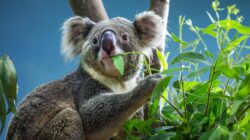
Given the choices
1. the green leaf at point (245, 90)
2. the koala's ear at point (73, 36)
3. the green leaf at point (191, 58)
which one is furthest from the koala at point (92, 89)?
the green leaf at point (245, 90)

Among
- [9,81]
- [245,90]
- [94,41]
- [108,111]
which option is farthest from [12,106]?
[94,41]

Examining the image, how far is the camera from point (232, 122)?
1434mm

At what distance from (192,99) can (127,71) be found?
997 mm

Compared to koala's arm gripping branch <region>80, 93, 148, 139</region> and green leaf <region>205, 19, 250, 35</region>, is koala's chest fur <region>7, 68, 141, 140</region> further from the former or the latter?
green leaf <region>205, 19, 250, 35</region>

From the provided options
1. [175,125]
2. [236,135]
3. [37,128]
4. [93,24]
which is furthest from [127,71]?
[236,135]

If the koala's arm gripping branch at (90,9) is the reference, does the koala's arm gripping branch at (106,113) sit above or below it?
below

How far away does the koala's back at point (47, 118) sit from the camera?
7.11 feet

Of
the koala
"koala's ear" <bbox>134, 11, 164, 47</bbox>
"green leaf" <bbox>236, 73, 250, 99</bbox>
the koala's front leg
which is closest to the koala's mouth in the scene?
the koala

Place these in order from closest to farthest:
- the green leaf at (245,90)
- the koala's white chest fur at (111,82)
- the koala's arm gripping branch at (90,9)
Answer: the green leaf at (245,90) < the koala's white chest fur at (111,82) < the koala's arm gripping branch at (90,9)

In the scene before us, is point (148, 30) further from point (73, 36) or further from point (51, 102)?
point (51, 102)

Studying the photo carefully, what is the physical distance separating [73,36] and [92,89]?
20.2 inches

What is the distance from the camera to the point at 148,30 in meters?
2.70

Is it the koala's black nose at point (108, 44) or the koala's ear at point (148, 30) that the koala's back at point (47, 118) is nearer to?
the koala's black nose at point (108, 44)

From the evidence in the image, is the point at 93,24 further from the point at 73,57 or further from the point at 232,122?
the point at 232,122
